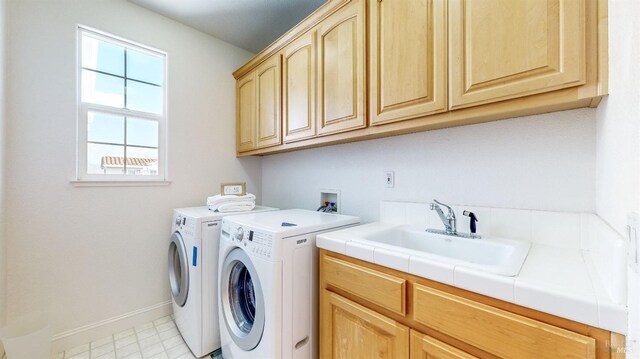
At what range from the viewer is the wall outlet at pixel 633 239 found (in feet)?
1.64

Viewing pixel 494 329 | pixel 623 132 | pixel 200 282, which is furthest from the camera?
pixel 200 282

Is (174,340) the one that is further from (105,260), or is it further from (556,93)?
(556,93)

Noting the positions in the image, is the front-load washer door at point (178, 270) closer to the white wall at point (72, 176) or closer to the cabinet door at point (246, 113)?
the white wall at point (72, 176)

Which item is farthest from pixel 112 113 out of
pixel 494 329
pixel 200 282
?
pixel 494 329

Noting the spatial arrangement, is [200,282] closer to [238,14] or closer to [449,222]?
[449,222]

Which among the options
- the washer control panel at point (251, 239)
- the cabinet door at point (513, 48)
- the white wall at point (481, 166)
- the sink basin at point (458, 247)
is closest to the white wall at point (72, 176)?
the washer control panel at point (251, 239)

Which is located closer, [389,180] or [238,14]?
[389,180]

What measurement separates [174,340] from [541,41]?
2712 millimetres

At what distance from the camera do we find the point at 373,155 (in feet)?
5.87

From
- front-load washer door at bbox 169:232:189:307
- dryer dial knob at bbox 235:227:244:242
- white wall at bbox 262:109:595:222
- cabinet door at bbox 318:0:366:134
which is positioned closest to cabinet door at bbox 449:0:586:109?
white wall at bbox 262:109:595:222

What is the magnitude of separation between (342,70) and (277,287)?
4.14 ft

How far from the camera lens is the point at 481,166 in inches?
51.8

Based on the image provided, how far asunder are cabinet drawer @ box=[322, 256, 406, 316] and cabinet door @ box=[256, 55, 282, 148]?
1164 millimetres

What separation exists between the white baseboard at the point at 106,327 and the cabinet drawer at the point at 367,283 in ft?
5.93
